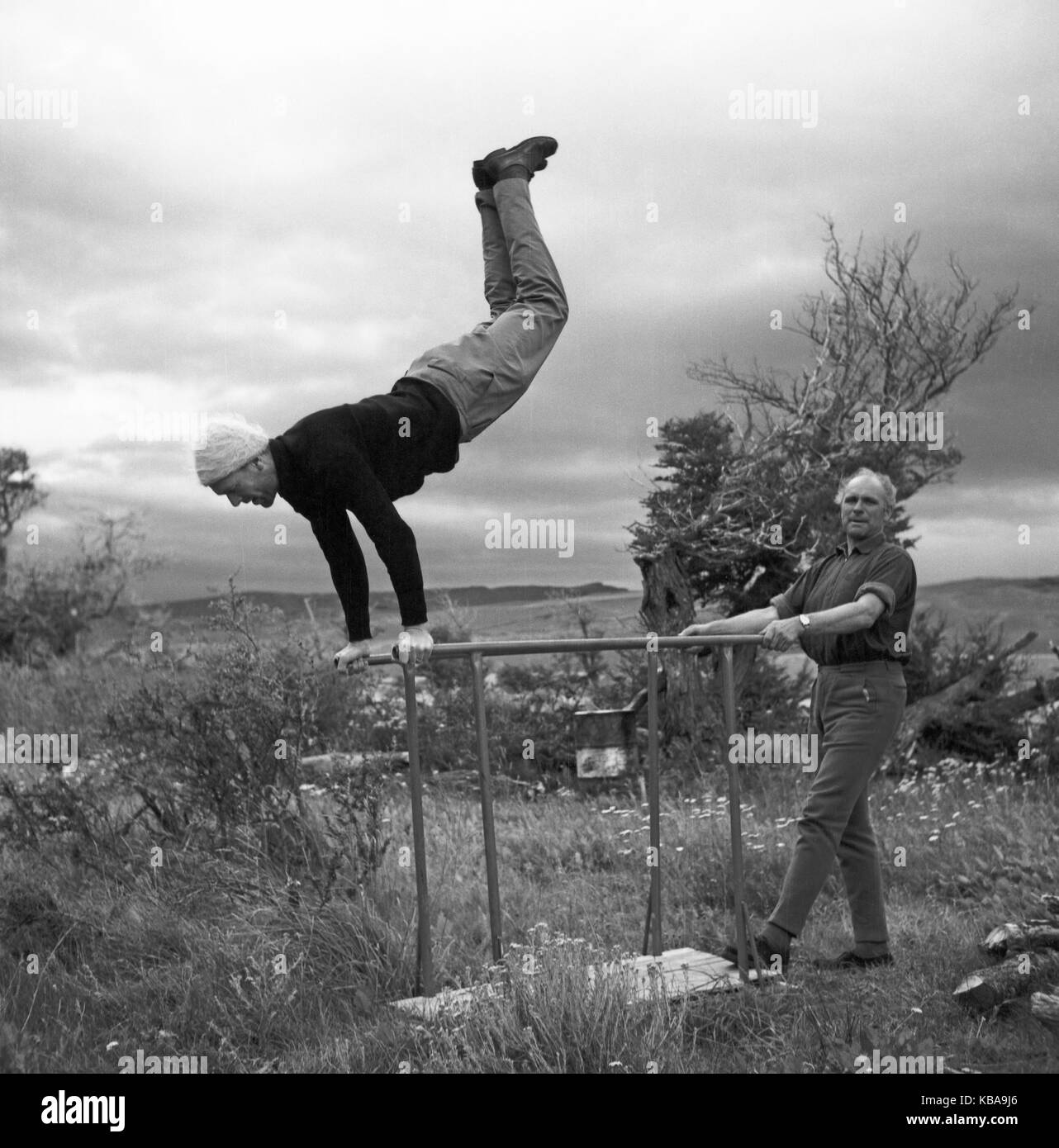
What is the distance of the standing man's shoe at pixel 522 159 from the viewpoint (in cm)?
372

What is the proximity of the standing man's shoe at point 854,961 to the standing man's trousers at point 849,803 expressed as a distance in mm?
19

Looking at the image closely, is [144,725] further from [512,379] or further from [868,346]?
[868,346]

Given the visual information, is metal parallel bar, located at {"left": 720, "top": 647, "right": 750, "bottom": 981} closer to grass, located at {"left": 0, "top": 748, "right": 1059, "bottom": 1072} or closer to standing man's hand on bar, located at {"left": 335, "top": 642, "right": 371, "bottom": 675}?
grass, located at {"left": 0, "top": 748, "right": 1059, "bottom": 1072}

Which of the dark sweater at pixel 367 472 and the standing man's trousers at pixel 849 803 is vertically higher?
the dark sweater at pixel 367 472

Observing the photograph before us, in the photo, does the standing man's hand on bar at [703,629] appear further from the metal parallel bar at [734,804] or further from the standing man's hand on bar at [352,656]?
the standing man's hand on bar at [352,656]

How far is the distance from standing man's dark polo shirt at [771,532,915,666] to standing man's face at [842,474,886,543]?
9cm

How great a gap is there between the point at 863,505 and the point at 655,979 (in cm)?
190

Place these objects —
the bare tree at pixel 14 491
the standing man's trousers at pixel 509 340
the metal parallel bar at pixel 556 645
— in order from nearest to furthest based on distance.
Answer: the standing man's trousers at pixel 509 340, the metal parallel bar at pixel 556 645, the bare tree at pixel 14 491

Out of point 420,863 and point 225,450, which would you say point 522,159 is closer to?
point 225,450

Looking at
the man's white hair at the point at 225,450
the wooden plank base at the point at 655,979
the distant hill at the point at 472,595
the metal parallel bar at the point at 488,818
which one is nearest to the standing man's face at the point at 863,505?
the metal parallel bar at the point at 488,818

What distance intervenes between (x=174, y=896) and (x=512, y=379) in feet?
9.03

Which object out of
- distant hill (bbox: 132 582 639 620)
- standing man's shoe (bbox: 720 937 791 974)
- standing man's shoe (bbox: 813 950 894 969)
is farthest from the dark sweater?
distant hill (bbox: 132 582 639 620)

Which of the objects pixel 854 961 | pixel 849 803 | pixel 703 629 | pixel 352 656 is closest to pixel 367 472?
pixel 352 656

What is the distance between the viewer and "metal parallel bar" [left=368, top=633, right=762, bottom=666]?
4.07 m
